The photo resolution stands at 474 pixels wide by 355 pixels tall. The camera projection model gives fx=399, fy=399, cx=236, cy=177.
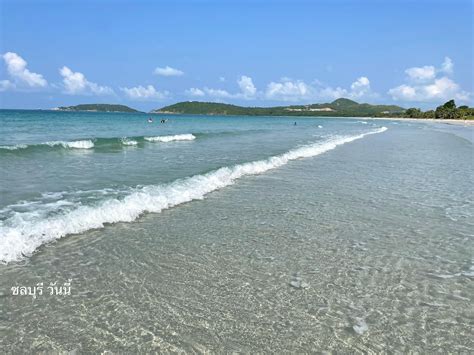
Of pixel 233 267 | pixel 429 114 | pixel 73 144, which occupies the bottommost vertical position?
pixel 233 267

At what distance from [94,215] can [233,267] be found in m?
3.97

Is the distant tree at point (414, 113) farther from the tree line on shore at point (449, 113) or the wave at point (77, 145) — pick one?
the wave at point (77, 145)

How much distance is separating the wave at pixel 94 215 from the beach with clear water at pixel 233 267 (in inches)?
1.4

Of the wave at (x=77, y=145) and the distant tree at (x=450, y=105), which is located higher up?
the distant tree at (x=450, y=105)

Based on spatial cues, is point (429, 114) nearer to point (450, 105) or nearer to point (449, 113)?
point (450, 105)

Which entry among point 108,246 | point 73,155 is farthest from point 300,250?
point 73,155

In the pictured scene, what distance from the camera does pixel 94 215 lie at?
29.2 ft

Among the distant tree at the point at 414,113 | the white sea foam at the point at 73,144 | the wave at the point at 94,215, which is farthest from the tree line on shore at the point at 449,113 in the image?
the wave at the point at 94,215

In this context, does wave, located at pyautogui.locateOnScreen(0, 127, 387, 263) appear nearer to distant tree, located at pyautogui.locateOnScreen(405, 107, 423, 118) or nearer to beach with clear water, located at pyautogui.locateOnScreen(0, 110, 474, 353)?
beach with clear water, located at pyautogui.locateOnScreen(0, 110, 474, 353)

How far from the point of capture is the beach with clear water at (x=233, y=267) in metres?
4.58

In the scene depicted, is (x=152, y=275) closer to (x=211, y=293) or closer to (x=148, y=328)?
(x=211, y=293)

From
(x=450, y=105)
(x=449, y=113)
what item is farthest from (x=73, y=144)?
(x=450, y=105)

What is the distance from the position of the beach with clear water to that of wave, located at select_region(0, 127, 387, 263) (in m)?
0.04

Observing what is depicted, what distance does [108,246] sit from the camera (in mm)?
7383
